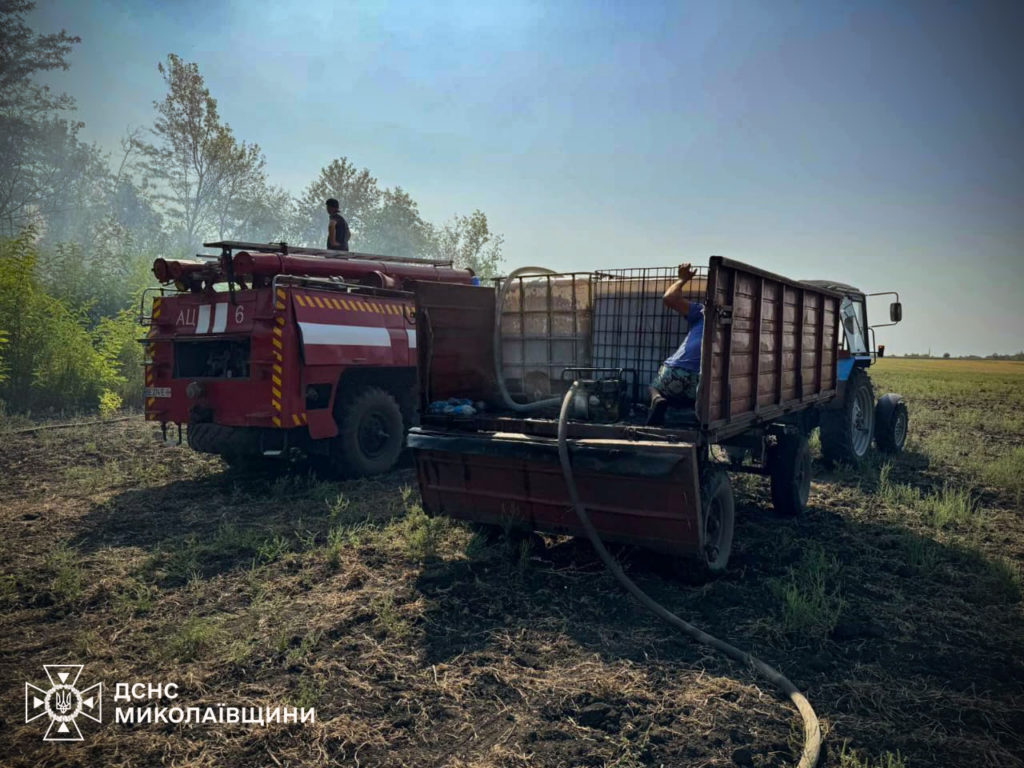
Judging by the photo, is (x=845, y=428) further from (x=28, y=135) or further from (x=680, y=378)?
(x=28, y=135)

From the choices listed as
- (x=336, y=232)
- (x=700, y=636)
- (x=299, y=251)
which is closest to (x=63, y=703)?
(x=700, y=636)

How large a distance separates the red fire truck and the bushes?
603 cm

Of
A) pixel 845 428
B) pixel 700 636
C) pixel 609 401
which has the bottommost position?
pixel 700 636

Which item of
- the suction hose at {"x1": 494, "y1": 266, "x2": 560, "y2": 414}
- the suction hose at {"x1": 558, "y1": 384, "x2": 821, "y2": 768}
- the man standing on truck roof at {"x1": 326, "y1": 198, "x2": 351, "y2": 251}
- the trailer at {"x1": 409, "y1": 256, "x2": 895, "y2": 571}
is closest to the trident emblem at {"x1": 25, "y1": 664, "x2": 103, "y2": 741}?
the trailer at {"x1": 409, "y1": 256, "x2": 895, "y2": 571}

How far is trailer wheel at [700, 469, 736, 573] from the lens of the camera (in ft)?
14.5

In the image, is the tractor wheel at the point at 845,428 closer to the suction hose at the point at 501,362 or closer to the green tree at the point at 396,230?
the suction hose at the point at 501,362

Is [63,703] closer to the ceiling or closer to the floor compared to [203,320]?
closer to the floor

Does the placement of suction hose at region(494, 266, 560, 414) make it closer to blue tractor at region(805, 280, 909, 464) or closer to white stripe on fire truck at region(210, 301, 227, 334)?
white stripe on fire truck at region(210, 301, 227, 334)

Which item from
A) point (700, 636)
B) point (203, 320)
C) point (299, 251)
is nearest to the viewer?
point (700, 636)

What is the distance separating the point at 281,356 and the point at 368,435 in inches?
63.4

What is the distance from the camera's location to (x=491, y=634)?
12.6 ft

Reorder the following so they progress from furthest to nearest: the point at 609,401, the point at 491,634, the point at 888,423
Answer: the point at 888,423 → the point at 609,401 → the point at 491,634

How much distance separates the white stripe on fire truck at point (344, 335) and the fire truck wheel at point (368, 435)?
1.89 feet

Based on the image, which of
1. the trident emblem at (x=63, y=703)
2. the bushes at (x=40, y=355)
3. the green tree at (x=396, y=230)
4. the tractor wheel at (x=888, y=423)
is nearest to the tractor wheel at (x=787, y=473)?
the tractor wheel at (x=888, y=423)
